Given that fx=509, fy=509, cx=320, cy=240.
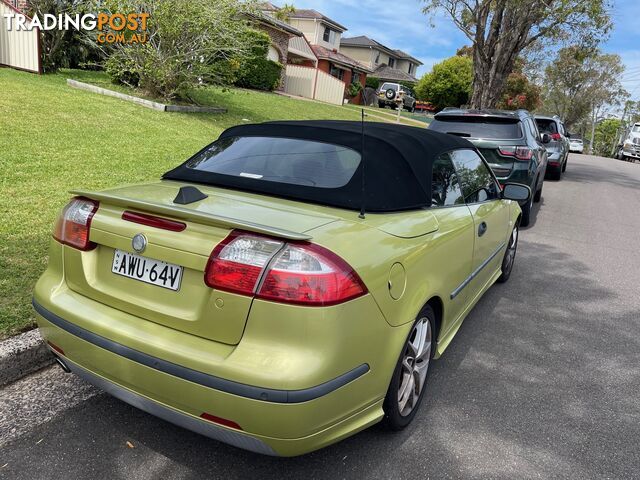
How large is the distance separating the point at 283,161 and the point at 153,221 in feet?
3.43

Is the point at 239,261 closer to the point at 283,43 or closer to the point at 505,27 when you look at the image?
the point at 505,27

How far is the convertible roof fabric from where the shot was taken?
2.72 m

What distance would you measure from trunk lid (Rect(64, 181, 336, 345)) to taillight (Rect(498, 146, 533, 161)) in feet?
18.6

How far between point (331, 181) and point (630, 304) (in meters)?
3.93

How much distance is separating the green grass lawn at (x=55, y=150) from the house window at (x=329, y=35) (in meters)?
34.3

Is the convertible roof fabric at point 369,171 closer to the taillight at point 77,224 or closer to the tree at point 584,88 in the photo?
the taillight at point 77,224

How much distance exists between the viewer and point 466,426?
2.90 m

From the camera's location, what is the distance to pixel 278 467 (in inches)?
96.9

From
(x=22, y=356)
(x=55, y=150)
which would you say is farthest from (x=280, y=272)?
(x=55, y=150)

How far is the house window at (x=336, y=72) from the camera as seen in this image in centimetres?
4027

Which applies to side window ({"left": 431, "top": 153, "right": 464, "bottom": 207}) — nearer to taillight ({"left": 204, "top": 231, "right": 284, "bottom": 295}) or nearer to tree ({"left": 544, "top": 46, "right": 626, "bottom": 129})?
taillight ({"left": 204, "top": 231, "right": 284, "bottom": 295})

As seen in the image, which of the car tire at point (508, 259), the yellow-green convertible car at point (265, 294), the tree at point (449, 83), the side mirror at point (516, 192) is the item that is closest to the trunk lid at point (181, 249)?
the yellow-green convertible car at point (265, 294)

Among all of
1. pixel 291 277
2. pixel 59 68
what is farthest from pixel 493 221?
pixel 59 68

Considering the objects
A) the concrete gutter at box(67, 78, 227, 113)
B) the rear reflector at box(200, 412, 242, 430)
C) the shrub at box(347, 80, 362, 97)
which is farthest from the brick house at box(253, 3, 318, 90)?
the rear reflector at box(200, 412, 242, 430)
